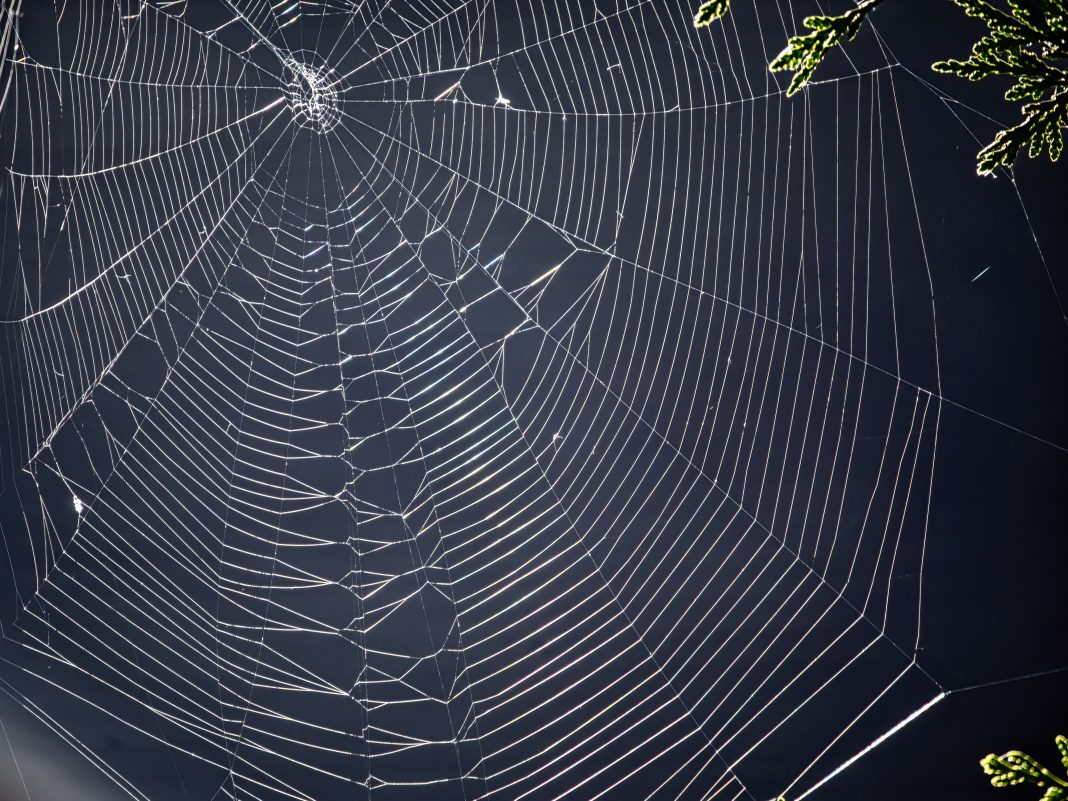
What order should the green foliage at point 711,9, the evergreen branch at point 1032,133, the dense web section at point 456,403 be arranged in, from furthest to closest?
the dense web section at point 456,403 < the evergreen branch at point 1032,133 < the green foliage at point 711,9

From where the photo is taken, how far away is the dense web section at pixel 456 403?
7.57 ft

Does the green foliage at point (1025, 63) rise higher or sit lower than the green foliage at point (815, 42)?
lower

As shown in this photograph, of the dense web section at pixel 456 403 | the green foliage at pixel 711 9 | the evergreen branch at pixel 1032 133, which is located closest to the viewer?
the green foliage at pixel 711 9

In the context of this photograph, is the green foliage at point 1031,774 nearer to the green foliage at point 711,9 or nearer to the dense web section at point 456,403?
the green foliage at point 711,9

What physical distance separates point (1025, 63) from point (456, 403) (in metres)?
1.85

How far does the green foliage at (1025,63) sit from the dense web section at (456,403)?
1.29 metres

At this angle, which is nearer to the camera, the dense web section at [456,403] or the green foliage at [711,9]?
the green foliage at [711,9]

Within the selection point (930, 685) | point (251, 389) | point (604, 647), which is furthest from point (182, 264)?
point (930, 685)

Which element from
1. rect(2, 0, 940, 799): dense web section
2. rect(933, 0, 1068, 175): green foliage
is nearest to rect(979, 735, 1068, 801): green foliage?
rect(933, 0, 1068, 175): green foliage

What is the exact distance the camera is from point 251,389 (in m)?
2.53

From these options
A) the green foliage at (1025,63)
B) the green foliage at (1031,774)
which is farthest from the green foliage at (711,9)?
the green foliage at (1031,774)

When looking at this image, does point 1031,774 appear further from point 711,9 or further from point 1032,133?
point 711,9

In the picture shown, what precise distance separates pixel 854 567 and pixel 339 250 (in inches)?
71.6

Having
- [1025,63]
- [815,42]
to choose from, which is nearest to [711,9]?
[815,42]
